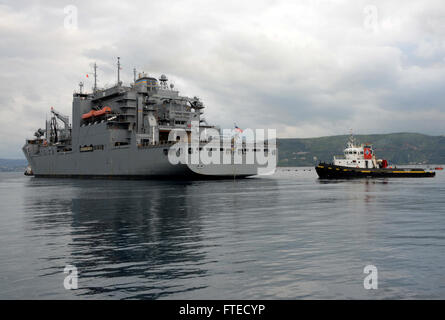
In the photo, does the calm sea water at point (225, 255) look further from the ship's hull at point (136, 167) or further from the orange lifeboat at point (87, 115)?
the orange lifeboat at point (87, 115)

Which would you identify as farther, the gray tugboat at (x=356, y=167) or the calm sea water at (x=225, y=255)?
the gray tugboat at (x=356, y=167)

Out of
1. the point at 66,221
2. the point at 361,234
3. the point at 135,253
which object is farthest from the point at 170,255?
the point at 66,221

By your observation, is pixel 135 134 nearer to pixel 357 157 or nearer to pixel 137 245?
pixel 357 157

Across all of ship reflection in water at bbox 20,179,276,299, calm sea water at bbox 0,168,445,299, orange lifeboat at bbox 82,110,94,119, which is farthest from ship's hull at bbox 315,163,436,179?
ship reflection in water at bbox 20,179,276,299

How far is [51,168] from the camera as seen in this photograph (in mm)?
94438

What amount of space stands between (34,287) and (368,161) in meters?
67.5

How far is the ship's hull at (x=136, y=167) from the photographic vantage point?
58.7m

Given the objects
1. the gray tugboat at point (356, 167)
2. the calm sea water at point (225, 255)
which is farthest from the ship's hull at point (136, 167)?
the calm sea water at point (225, 255)

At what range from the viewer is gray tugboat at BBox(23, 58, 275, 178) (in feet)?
198

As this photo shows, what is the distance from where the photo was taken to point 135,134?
212 ft

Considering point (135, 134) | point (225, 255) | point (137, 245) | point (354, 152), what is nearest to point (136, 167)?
point (135, 134)

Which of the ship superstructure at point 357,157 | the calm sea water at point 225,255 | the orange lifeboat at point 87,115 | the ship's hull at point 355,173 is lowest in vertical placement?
the calm sea water at point 225,255

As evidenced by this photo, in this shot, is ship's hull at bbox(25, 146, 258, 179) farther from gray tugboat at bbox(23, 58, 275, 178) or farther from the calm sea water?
the calm sea water
